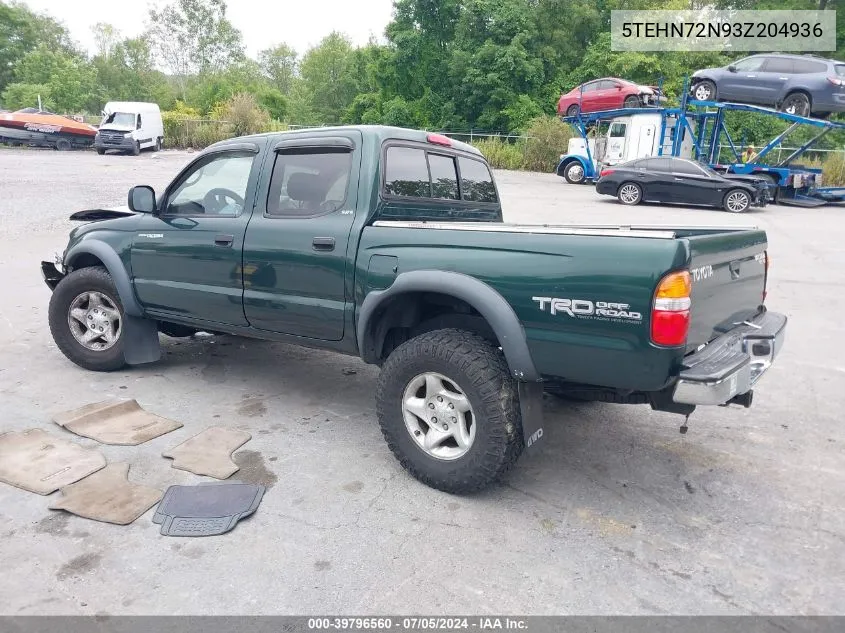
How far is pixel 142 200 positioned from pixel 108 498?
2.32 meters

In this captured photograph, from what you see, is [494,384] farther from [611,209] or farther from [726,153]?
[726,153]

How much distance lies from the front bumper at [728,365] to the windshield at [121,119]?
29964 millimetres

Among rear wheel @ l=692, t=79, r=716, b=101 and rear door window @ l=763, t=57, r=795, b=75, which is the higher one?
rear door window @ l=763, t=57, r=795, b=75

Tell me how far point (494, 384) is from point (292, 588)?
50.7 inches

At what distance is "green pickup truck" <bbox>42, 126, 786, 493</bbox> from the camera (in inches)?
111

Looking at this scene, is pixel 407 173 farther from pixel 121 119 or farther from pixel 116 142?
pixel 121 119

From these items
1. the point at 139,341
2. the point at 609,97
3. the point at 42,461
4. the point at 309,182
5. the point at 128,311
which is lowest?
the point at 42,461

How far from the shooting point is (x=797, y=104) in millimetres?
17938

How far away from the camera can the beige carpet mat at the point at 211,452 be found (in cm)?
357

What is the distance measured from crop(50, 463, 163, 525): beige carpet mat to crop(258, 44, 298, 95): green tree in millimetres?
88894

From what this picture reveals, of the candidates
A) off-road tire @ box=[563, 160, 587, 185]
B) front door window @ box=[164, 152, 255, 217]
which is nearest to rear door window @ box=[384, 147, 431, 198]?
front door window @ box=[164, 152, 255, 217]

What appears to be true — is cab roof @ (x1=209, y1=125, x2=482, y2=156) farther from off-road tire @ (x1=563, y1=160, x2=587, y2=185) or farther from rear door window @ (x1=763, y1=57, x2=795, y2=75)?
off-road tire @ (x1=563, y1=160, x2=587, y2=185)

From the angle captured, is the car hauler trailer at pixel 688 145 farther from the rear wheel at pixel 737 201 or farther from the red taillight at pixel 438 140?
the red taillight at pixel 438 140

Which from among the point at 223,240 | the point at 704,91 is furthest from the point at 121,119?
the point at 223,240
